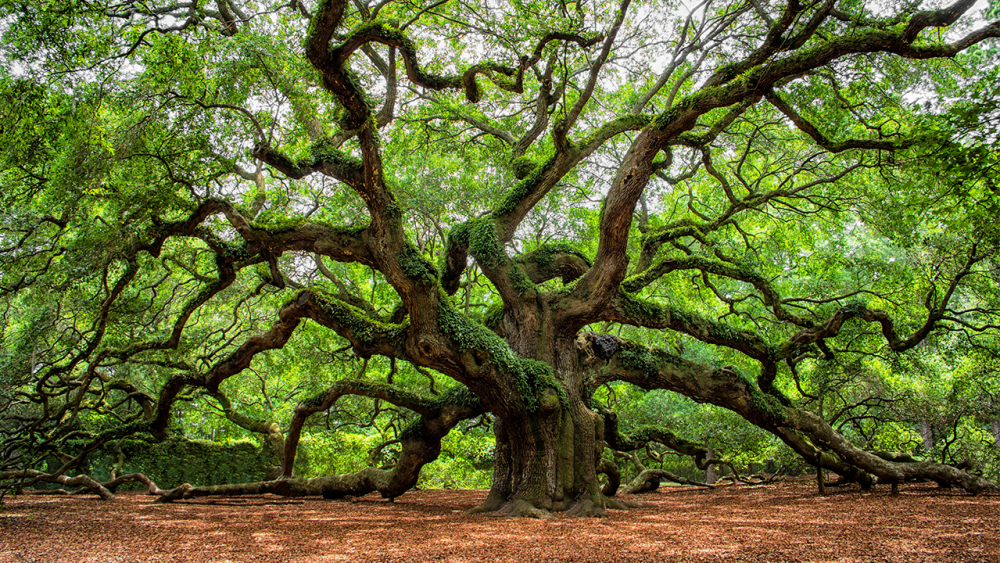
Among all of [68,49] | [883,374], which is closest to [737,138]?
[883,374]

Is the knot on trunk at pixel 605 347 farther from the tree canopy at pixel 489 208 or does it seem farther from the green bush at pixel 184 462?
the green bush at pixel 184 462

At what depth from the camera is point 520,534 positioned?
4.44 m

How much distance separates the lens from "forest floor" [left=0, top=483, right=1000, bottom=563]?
3.43 metres

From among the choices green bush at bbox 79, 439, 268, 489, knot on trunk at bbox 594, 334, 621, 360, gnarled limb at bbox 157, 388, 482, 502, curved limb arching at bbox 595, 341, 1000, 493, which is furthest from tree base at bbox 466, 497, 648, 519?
green bush at bbox 79, 439, 268, 489

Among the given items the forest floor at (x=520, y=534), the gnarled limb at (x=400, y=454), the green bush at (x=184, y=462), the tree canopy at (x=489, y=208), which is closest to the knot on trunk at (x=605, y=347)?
the tree canopy at (x=489, y=208)

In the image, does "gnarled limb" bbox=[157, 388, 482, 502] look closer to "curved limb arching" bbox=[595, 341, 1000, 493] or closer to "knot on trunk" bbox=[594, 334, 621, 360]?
"knot on trunk" bbox=[594, 334, 621, 360]

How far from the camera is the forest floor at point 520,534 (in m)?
3.43

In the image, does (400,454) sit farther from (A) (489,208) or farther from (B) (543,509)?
(A) (489,208)

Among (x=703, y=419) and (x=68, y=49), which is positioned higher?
(x=68, y=49)

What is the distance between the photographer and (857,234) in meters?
17.7

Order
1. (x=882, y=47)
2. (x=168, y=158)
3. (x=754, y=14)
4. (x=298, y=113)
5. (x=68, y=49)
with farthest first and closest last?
(x=754, y=14) < (x=298, y=113) < (x=168, y=158) < (x=882, y=47) < (x=68, y=49)

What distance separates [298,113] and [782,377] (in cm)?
1229

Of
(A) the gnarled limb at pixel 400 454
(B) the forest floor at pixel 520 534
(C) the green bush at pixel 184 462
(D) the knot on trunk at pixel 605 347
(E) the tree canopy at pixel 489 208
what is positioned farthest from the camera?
(C) the green bush at pixel 184 462

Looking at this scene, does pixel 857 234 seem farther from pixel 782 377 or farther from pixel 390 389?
pixel 390 389
